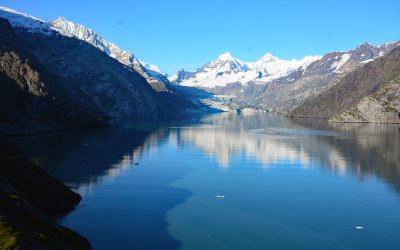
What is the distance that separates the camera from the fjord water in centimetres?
5788

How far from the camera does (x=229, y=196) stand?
269ft

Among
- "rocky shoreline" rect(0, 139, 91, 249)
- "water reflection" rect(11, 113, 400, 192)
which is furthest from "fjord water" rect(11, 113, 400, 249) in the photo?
"rocky shoreline" rect(0, 139, 91, 249)

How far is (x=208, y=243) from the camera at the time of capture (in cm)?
5534

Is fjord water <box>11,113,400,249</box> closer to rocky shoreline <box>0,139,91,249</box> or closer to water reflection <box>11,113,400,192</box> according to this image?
water reflection <box>11,113,400,192</box>

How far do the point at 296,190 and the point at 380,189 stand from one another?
52.5 feet

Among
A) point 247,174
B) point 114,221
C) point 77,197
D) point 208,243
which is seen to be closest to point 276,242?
point 208,243

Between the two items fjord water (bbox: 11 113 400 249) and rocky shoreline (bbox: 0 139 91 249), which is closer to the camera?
rocky shoreline (bbox: 0 139 91 249)

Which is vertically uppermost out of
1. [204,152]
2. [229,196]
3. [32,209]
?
[32,209]

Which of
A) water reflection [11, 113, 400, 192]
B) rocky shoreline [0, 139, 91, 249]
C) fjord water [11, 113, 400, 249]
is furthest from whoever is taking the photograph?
water reflection [11, 113, 400, 192]

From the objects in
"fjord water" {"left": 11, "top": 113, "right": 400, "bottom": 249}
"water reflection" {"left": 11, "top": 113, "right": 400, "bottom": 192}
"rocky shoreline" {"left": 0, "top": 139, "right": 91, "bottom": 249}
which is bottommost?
"fjord water" {"left": 11, "top": 113, "right": 400, "bottom": 249}

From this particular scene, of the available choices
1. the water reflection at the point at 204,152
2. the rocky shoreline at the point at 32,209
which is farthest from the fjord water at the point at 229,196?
the rocky shoreline at the point at 32,209

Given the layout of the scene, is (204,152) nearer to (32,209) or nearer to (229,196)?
(229,196)

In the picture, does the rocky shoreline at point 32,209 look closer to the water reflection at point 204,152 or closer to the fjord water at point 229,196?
the fjord water at point 229,196

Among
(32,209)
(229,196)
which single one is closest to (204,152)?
(229,196)
